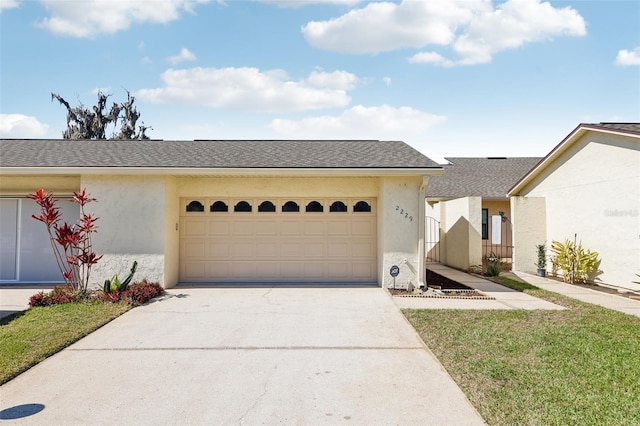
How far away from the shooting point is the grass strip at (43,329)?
5.12 m

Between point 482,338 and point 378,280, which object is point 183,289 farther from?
point 482,338

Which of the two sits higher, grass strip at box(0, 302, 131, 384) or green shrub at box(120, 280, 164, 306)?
green shrub at box(120, 280, 164, 306)

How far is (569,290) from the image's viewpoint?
10.2 m

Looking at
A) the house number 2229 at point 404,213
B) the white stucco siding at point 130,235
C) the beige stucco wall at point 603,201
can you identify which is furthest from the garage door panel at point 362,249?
the beige stucco wall at point 603,201

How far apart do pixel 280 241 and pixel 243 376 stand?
6392 mm

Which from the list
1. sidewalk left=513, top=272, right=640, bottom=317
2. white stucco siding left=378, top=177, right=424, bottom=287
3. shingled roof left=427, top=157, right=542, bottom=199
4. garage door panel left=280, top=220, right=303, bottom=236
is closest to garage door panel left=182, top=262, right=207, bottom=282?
garage door panel left=280, top=220, right=303, bottom=236

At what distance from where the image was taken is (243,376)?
4.67 meters

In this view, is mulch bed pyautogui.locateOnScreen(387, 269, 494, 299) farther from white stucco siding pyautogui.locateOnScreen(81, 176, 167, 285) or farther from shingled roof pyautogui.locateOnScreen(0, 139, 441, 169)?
white stucco siding pyautogui.locateOnScreen(81, 176, 167, 285)

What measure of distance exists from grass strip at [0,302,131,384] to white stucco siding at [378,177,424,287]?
6.31m

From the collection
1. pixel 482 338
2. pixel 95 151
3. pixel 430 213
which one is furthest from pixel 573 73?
pixel 95 151

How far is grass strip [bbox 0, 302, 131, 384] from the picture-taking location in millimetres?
5121

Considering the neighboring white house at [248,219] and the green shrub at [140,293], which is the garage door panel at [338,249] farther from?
the green shrub at [140,293]

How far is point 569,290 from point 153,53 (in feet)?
47.6

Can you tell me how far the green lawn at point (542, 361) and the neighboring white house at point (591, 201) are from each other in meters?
3.48
